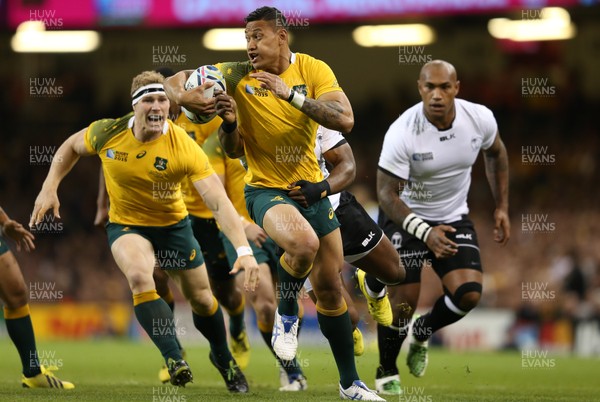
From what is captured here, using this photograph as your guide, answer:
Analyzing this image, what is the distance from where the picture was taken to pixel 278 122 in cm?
810

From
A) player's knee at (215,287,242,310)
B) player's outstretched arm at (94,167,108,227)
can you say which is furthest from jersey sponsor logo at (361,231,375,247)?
player's outstretched arm at (94,167,108,227)

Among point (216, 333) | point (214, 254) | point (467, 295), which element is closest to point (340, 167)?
point (467, 295)

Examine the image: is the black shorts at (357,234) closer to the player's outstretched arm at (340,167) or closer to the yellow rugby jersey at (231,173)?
the player's outstretched arm at (340,167)

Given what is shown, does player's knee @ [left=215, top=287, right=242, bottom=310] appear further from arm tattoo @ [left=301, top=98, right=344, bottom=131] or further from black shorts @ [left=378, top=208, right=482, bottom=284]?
arm tattoo @ [left=301, top=98, right=344, bottom=131]

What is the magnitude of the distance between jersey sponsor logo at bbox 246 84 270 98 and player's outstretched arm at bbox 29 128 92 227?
171cm

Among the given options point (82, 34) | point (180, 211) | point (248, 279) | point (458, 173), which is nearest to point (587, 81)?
point (82, 34)

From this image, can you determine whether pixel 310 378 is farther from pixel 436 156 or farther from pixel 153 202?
pixel 153 202

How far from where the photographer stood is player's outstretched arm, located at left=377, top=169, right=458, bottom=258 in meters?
9.68

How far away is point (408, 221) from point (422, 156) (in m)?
0.68

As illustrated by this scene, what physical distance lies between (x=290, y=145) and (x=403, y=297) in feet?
8.32

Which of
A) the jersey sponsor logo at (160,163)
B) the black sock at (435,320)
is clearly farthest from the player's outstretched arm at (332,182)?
the black sock at (435,320)

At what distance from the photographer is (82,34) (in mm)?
24656

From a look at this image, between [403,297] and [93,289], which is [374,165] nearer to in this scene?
[93,289]

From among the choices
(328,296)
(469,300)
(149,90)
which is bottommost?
(469,300)
